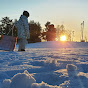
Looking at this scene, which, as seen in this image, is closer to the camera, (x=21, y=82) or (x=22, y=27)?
(x=21, y=82)

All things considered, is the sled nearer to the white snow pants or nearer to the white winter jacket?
the white snow pants

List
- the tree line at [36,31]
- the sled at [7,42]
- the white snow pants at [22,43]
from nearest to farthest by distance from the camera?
the sled at [7,42] → the white snow pants at [22,43] → the tree line at [36,31]

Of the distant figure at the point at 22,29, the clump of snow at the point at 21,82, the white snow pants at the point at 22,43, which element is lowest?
the clump of snow at the point at 21,82

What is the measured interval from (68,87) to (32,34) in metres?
37.9

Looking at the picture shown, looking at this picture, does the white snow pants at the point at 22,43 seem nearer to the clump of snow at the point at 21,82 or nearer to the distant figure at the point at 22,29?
the distant figure at the point at 22,29

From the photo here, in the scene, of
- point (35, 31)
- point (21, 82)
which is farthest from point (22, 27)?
point (35, 31)

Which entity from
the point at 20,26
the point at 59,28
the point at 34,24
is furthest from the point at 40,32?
the point at 20,26

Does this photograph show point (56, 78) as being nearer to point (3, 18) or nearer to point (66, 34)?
point (3, 18)

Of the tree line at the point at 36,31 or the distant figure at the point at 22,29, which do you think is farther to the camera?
the tree line at the point at 36,31

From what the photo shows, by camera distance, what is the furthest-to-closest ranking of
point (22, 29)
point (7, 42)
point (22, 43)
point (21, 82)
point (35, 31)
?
point (35, 31) < point (22, 29) < point (22, 43) < point (7, 42) < point (21, 82)

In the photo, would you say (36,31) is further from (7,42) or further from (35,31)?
(7,42)

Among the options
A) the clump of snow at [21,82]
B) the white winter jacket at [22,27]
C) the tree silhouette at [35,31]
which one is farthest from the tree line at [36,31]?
the clump of snow at [21,82]

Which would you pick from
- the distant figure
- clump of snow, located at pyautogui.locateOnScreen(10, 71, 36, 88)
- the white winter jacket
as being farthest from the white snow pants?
clump of snow, located at pyautogui.locateOnScreen(10, 71, 36, 88)

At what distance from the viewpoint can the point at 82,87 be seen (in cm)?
124
